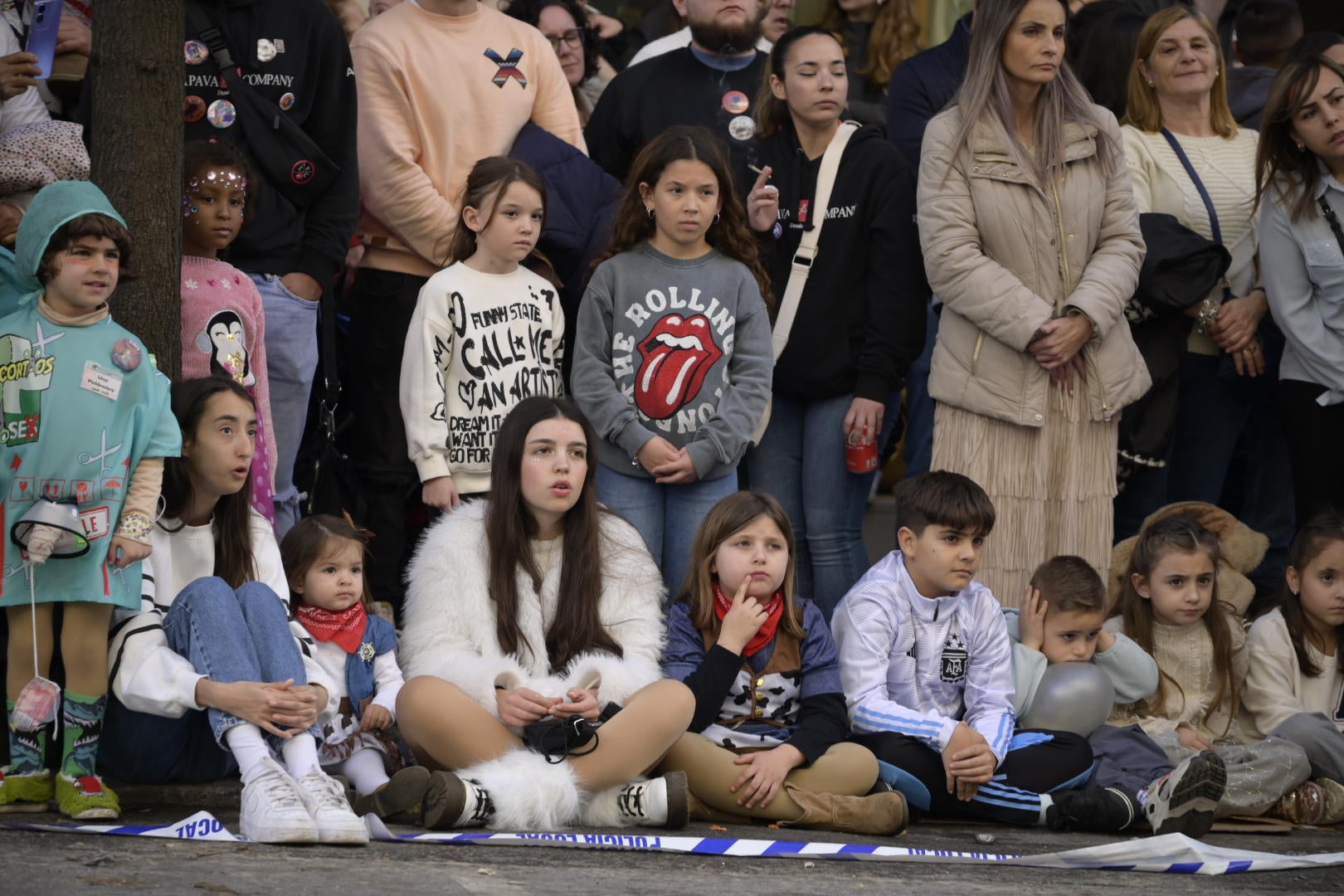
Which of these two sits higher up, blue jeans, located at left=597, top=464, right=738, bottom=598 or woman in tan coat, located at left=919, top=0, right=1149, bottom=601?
woman in tan coat, located at left=919, top=0, right=1149, bottom=601

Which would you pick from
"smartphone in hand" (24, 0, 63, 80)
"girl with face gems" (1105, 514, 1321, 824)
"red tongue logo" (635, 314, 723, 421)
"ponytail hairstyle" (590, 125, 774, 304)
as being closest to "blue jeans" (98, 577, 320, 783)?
"red tongue logo" (635, 314, 723, 421)

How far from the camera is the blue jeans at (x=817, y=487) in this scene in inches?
247

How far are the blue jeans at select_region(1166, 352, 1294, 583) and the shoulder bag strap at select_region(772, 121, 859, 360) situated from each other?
1.47 meters

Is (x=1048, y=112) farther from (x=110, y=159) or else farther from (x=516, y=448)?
(x=110, y=159)

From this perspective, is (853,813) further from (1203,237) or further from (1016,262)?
(1203,237)

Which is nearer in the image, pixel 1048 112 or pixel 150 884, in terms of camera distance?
pixel 150 884

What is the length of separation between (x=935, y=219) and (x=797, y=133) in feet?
2.28

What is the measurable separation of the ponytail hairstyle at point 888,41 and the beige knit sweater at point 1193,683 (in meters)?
3.01

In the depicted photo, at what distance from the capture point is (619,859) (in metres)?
4.27

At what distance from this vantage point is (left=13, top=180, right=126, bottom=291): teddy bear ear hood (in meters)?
4.70

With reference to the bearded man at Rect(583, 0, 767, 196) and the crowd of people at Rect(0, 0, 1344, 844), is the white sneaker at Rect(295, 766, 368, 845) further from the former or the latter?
the bearded man at Rect(583, 0, 767, 196)

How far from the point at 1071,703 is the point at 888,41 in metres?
3.49

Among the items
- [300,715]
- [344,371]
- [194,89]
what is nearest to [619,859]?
[300,715]

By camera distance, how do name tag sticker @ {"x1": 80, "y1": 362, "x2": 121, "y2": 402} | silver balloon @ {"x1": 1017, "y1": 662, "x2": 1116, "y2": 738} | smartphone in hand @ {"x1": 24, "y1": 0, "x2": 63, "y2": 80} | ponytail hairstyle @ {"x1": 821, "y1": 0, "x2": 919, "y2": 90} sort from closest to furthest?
name tag sticker @ {"x1": 80, "y1": 362, "x2": 121, "y2": 402}, silver balloon @ {"x1": 1017, "y1": 662, "x2": 1116, "y2": 738}, smartphone in hand @ {"x1": 24, "y1": 0, "x2": 63, "y2": 80}, ponytail hairstyle @ {"x1": 821, "y1": 0, "x2": 919, "y2": 90}
